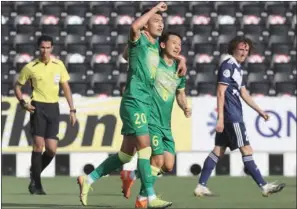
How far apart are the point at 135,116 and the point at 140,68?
0.40 meters

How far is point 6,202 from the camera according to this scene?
11086mm

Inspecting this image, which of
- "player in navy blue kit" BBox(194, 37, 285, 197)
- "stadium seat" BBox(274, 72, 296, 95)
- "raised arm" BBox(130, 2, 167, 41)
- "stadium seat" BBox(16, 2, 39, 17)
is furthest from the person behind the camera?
"stadium seat" BBox(16, 2, 39, 17)

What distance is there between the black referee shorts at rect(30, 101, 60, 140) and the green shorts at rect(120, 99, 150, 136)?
364 cm

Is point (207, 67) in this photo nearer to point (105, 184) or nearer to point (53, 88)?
point (105, 184)

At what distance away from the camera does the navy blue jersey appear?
11.3 metres

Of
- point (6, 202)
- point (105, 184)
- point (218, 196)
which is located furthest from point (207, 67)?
point (6, 202)

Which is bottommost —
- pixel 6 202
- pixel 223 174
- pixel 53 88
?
pixel 223 174

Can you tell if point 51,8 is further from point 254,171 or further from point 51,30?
point 254,171

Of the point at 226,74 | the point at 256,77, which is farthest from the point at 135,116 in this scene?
the point at 256,77

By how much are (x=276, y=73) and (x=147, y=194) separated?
1310 centimetres

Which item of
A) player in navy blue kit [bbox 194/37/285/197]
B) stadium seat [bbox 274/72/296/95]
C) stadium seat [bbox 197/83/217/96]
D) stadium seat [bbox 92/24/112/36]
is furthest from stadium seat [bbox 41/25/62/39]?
player in navy blue kit [bbox 194/37/285/197]

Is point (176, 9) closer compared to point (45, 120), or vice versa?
point (45, 120)

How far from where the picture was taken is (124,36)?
2280 centimetres

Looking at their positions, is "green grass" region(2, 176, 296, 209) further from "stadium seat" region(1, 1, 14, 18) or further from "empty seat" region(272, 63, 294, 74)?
"stadium seat" region(1, 1, 14, 18)
